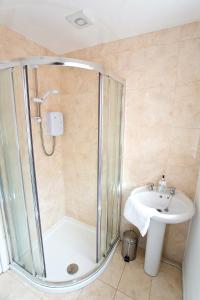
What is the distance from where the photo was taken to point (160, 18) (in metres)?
1.22

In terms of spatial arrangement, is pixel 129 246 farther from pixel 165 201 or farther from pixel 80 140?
pixel 80 140

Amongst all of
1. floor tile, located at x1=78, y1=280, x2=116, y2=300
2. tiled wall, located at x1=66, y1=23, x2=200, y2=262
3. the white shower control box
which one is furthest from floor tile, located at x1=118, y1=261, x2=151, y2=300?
the white shower control box

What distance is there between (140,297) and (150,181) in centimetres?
103

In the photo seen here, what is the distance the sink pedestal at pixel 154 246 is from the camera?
56.1 inches

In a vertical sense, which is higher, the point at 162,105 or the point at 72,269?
the point at 162,105

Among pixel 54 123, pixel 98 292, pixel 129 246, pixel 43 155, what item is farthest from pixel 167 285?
pixel 54 123

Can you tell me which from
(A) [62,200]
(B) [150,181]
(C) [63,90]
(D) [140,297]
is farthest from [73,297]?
(C) [63,90]

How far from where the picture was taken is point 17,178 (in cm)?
141

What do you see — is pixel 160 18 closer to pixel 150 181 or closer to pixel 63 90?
pixel 63 90

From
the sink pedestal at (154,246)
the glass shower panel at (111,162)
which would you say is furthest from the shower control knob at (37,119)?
the sink pedestal at (154,246)

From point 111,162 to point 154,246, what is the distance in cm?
92

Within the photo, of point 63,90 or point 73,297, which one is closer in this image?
point 73,297

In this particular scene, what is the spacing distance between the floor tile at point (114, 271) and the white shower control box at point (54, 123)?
1596 mm

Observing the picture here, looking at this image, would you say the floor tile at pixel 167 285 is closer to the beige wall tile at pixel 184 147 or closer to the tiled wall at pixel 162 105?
the tiled wall at pixel 162 105
